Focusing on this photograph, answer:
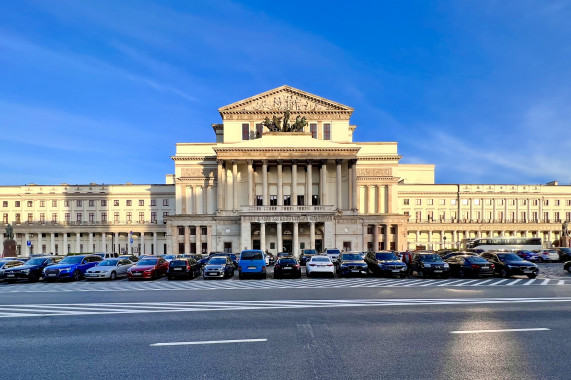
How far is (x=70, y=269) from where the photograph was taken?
81.5ft

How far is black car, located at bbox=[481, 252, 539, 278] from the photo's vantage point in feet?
82.3

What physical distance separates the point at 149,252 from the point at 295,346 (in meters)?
72.8

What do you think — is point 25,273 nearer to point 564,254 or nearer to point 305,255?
point 305,255

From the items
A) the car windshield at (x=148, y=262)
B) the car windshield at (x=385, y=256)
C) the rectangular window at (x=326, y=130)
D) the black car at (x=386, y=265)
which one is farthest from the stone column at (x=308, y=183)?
the car windshield at (x=148, y=262)

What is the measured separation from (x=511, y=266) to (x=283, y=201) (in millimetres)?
41328

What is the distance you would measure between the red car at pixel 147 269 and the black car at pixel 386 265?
14.2m

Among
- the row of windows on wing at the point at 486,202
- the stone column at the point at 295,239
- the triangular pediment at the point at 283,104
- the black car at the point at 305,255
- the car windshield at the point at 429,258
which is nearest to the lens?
the car windshield at the point at 429,258

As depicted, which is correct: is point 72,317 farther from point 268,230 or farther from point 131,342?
point 268,230

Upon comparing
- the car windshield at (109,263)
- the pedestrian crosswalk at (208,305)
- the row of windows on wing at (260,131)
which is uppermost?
the row of windows on wing at (260,131)

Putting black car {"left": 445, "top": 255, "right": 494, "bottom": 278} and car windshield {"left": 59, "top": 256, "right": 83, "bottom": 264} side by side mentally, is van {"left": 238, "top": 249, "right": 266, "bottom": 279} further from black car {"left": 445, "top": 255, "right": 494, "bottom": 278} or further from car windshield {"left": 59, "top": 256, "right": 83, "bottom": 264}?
black car {"left": 445, "top": 255, "right": 494, "bottom": 278}

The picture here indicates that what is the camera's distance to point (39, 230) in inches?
2928

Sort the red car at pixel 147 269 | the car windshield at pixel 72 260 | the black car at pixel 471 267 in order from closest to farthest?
the red car at pixel 147 269, the black car at pixel 471 267, the car windshield at pixel 72 260

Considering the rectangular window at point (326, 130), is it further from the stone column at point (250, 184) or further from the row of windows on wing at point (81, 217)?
the row of windows on wing at point (81, 217)

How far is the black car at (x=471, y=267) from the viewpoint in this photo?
2544 cm
